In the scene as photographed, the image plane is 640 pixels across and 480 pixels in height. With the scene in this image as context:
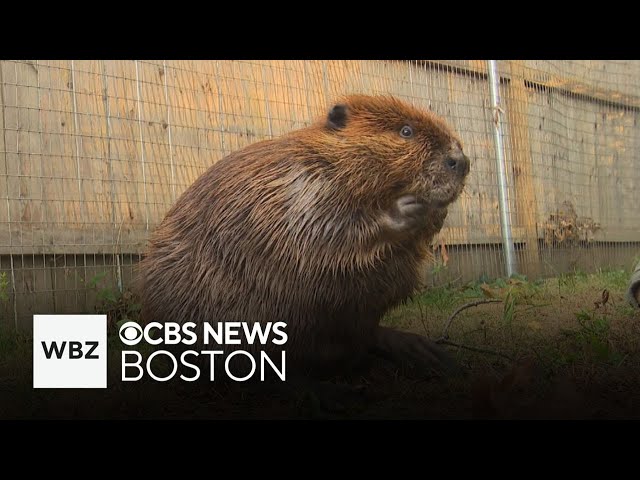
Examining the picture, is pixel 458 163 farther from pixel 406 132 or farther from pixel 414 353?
pixel 414 353

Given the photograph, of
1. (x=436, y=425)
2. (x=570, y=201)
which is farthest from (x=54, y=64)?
(x=570, y=201)

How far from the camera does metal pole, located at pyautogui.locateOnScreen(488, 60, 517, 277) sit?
14.0 ft

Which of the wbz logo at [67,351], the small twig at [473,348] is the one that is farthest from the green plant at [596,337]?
the wbz logo at [67,351]

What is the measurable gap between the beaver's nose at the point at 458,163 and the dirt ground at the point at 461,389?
58 cm

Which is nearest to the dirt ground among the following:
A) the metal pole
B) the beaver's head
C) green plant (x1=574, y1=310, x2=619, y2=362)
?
green plant (x1=574, y1=310, x2=619, y2=362)

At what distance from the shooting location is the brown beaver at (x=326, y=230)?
2021mm

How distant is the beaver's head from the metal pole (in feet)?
7.47

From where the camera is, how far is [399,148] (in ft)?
6.72

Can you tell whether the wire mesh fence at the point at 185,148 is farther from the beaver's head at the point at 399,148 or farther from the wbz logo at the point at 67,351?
the wbz logo at the point at 67,351

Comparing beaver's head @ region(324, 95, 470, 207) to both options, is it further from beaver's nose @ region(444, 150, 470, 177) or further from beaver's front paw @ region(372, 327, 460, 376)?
beaver's front paw @ region(372, 327, 460, 376)

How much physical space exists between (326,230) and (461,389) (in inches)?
22.9

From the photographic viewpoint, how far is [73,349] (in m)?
1.71

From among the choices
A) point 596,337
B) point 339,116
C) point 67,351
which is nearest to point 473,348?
point 596,337

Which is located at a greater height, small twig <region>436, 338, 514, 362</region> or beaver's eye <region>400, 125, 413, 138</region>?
beaver's eye <region>400, 125, 413, 138</region>
